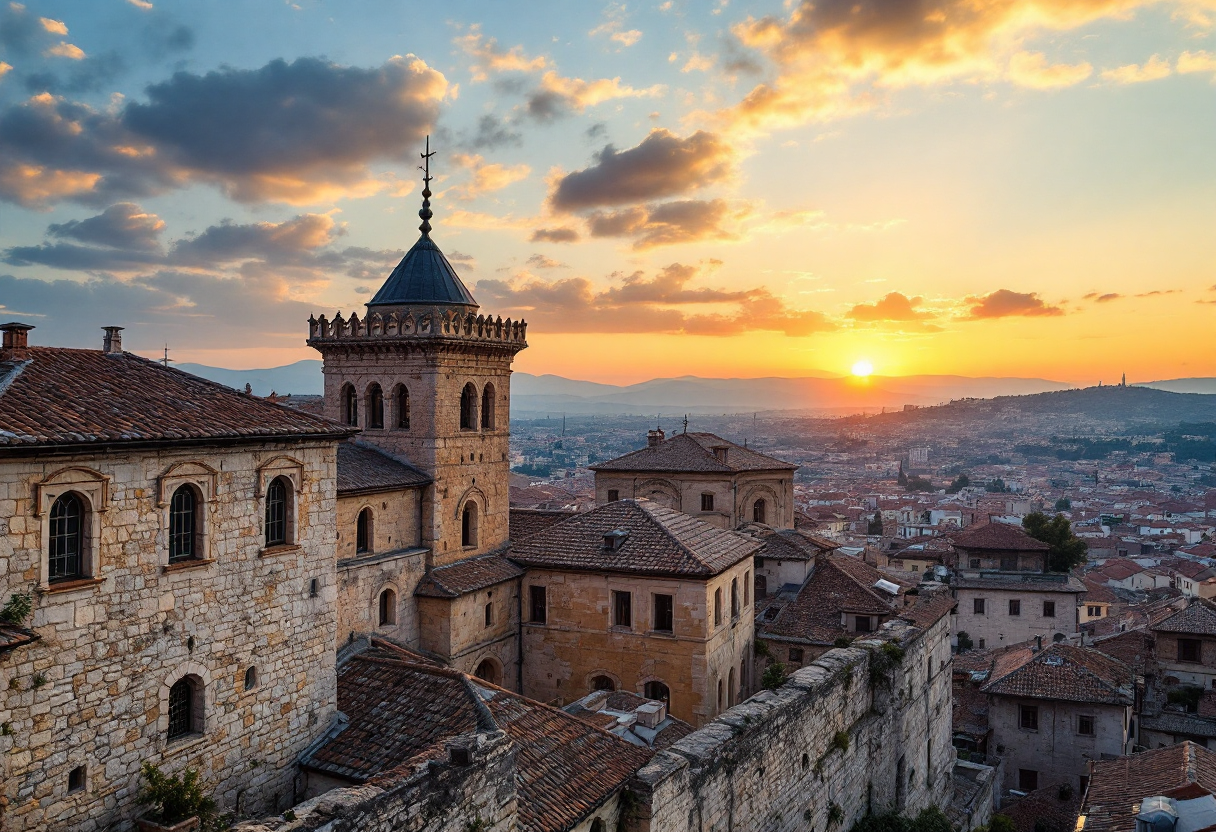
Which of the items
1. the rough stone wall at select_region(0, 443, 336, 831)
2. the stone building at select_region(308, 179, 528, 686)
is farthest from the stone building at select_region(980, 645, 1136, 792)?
the rough stone wall at select_region(0, 443, 336, 831)

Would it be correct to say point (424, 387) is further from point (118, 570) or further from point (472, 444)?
point (118, 570)

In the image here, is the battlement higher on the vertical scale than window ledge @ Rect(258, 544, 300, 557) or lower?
higher

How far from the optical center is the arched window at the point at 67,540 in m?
11.6

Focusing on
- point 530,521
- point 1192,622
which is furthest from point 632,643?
point 1192,622

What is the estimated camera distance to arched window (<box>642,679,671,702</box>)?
2369 cm

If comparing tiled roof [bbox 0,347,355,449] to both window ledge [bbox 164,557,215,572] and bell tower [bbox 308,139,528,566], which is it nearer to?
window ledge [bbox 164,557,215,572]

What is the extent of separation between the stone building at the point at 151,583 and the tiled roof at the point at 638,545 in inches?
391

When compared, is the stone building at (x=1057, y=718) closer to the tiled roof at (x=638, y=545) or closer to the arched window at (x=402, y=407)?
the tiled roof at (x=638, y=545)

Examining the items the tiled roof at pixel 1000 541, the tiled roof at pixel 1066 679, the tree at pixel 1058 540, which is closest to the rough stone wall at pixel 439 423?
the tiled roof at pixel 1066 679

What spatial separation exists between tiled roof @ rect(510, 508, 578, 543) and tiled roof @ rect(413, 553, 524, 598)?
3566mm

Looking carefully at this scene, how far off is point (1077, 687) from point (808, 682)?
2085 centimetres

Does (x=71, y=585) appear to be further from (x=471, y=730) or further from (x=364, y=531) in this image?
(x=364, y=531)

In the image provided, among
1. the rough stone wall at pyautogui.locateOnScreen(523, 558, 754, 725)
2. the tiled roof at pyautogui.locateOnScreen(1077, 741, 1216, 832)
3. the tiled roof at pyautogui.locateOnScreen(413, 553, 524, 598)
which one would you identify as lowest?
the tiled roof at pyautogui.locateOnScreen(1077, 741, 1216, 832)

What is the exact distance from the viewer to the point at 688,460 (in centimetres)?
3931
